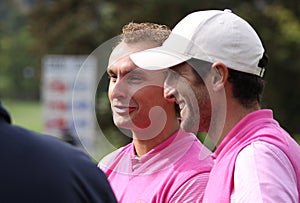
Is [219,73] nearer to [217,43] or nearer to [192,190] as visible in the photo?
[217,43]

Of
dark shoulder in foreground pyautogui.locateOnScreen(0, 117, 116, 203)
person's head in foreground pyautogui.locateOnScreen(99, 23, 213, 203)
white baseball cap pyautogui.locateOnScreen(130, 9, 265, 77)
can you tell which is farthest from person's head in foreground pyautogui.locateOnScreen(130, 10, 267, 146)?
dark shoulder in foreground pyautogui.locateOnScreen(0, 117, 116, 203)

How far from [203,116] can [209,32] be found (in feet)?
0.91

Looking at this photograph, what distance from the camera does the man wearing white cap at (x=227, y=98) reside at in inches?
91.0

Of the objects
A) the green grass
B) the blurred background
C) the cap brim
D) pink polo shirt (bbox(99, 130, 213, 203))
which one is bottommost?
the green grass

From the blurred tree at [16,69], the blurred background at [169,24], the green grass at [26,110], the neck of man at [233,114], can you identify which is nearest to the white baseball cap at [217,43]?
the neck of man at [233,114]

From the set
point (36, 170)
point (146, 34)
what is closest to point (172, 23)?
point (146, 34)

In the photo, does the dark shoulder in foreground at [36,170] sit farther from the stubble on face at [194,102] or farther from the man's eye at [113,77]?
the man's eye at [113,77]

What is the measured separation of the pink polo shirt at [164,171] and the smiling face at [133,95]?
0.13 meters

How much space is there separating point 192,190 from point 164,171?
17cm

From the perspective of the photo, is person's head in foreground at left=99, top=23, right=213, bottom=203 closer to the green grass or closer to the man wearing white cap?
the man wearing white cap

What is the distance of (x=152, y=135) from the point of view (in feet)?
9.47

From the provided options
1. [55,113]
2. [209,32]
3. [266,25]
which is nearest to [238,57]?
[209,32]

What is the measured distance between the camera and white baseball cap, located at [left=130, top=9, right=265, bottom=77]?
258 cm

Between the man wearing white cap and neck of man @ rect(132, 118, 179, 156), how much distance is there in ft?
0.80
